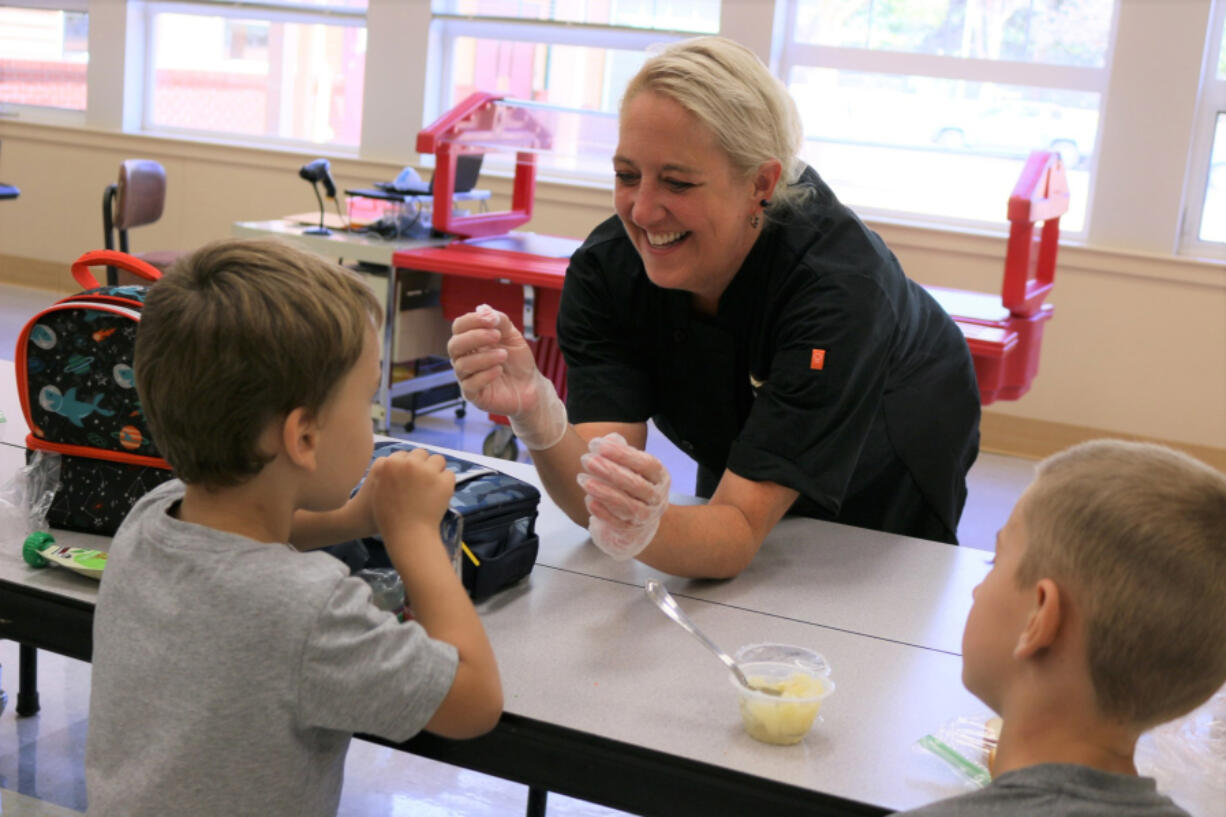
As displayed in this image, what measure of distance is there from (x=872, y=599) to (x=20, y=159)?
19.8ft

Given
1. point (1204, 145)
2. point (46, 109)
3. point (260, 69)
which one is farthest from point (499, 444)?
point (46, 109)

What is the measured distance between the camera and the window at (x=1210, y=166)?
4.41m

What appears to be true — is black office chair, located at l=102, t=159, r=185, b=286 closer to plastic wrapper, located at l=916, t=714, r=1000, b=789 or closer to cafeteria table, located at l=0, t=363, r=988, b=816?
cafeteria table, located at l=0, t=363, r=988, b=816

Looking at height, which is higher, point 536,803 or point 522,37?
point 522,37

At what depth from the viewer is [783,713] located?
106cm

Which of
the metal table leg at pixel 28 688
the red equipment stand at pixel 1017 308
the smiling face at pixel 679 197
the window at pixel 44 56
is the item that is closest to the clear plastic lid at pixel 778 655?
the smiling face at pixel 679 197

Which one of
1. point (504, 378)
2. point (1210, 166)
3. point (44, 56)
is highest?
point (44, 56)

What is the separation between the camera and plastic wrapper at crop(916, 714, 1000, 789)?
104cm

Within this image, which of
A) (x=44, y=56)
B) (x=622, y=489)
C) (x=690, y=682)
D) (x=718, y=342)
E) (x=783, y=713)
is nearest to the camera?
(x=783, y=713)

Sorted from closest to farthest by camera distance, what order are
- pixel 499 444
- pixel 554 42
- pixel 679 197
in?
1. pixel 679 197
2. pixel 499 444
3. pixel 554 42

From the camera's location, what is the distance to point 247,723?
947 millimetres

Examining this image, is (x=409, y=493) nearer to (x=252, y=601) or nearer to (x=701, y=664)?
(x=252, y=601)

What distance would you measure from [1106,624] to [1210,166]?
4.21m

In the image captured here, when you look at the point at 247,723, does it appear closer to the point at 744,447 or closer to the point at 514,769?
the point at 514,769
